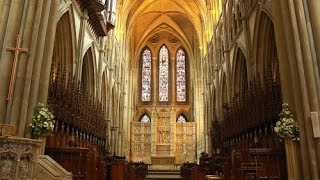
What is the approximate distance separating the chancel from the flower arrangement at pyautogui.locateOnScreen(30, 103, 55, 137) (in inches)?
1.2

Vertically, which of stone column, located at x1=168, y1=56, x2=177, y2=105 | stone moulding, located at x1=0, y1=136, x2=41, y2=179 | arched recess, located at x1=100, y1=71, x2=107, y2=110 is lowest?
stone moulding, located at x1=0, y1=136, x2=41, y2=179

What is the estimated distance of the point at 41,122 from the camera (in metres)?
9.45

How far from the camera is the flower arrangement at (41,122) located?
370 inches

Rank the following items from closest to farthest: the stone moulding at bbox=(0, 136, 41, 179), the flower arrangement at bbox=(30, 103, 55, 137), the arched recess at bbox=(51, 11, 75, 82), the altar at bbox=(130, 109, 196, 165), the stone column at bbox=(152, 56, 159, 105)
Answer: the stone moulding at bbox=(0, 136, 41, 179) < the flower arrangement at bbox=(30, 103, 55, 137) < the arched recess at bbox=(51, 11, 75, 82) < the altar at bbox=(130, 109, 196, 165) < the stone column at bbox=(152, 56, 159, 105)

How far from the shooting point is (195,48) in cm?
3862

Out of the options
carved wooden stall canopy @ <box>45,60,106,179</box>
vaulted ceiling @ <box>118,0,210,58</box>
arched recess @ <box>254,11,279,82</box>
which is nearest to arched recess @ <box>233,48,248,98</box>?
arched recess @ <box>254,11,279,82</box>

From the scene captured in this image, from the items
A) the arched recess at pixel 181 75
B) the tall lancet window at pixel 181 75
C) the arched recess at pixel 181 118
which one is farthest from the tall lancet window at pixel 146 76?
the arched recess at pixel 181 118

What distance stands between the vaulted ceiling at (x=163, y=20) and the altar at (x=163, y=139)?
9562 mm

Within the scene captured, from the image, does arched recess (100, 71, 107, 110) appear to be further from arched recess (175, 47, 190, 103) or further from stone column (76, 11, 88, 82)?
arched recess (175, 47, 190, 103)

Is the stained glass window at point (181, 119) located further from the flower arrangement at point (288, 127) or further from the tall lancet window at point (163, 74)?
the flower arrangement at point (288, 127)

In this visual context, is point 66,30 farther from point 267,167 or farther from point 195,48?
point 195,48

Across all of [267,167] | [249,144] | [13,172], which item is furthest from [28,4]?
[249,144]

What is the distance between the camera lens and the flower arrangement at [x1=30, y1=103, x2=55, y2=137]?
9.41 meters

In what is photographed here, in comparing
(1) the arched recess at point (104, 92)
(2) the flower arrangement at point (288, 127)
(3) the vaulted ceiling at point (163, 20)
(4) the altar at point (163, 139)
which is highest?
(3) the vaulted ceiling at point (163, 20)
